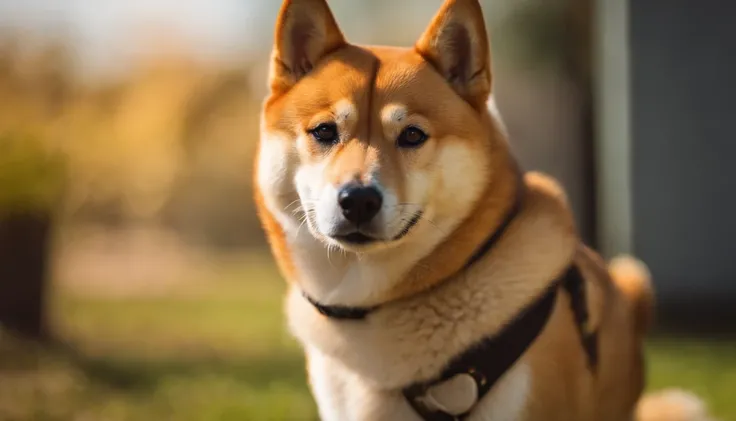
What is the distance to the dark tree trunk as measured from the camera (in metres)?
2.94

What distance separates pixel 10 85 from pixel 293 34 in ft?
6.30

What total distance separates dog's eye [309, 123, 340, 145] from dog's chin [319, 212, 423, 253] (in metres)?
0.18

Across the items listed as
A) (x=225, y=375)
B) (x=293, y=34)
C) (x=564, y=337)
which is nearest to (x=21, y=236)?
(x=225, y=375)

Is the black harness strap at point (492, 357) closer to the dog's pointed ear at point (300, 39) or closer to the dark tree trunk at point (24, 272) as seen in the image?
the dog's pointed ear at point (300, 39)

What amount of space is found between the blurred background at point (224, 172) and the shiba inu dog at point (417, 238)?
111 centimetres

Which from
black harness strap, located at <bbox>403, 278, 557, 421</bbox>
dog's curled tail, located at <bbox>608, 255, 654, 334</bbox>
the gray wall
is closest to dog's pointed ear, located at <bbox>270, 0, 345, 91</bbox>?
black harness strap, located at <bbox>403, 278, 557, 421</bbox>

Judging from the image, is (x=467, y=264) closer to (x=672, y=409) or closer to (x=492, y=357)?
(x=492, y=357)

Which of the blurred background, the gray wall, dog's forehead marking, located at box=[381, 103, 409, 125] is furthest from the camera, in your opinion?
the gray wall

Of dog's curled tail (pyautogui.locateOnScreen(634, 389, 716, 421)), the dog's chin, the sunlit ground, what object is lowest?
the sunlit ground

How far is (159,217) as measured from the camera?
384 centimetres

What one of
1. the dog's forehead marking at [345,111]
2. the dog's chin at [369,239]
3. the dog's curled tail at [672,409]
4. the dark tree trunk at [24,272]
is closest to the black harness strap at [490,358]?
the dog's chin at [369,239]

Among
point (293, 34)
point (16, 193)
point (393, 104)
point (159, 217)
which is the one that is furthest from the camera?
point (159, 217)

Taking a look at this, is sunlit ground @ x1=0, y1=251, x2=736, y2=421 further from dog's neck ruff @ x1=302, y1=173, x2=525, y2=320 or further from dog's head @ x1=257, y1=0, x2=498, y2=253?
dog's head @ x1=257, y1=0, x2=498, y2=253

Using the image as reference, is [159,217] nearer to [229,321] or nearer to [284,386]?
[229,321]
